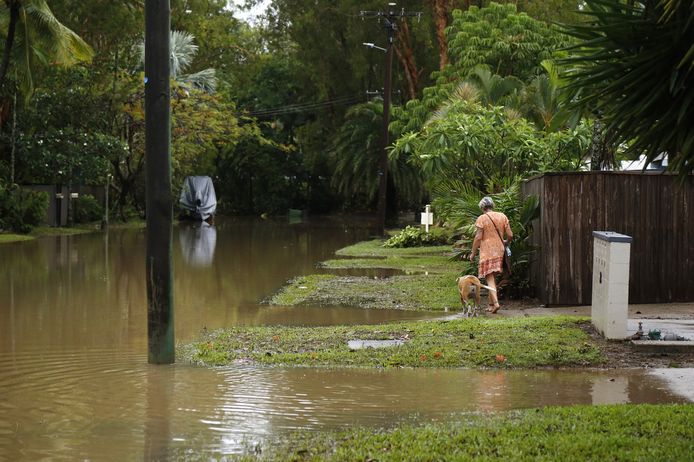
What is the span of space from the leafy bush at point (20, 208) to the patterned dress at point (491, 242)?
24145mm

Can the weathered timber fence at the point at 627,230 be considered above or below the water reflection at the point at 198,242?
above

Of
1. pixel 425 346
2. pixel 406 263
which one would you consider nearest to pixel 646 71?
pixel 425 346

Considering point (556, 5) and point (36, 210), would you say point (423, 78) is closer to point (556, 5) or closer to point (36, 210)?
point (556, 5)

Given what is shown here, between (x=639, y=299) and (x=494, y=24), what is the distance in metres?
25.9

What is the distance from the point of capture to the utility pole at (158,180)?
11031mm

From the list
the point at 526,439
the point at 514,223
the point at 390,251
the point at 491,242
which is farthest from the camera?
the point at 390,251

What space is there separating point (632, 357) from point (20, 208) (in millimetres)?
29963

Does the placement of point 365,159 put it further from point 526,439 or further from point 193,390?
point 526,439

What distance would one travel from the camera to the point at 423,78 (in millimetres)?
54938

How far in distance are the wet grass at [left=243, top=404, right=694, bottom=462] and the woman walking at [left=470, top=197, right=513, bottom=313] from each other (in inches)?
307

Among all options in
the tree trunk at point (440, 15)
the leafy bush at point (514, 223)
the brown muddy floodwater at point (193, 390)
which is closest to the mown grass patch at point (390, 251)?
the leafy bush at point (514, 223)

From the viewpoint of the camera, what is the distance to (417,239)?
3416 cm

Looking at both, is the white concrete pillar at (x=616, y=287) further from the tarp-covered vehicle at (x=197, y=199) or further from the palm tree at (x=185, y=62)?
the tarp-covered vehicle at (x=197, y=199)

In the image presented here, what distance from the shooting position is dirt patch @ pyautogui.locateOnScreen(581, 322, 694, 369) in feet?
36.3
